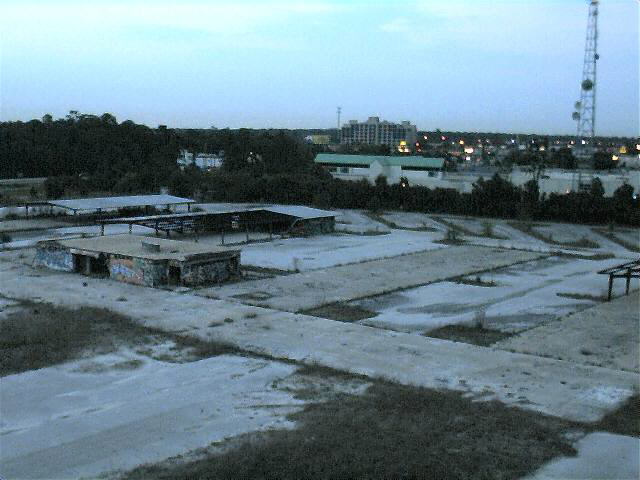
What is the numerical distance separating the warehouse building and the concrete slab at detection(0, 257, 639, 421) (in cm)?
125

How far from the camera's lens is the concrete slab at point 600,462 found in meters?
9.20

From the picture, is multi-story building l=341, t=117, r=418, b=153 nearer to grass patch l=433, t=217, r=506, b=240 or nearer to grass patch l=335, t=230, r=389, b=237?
grass patch l=433, t=217, r=506, b=240

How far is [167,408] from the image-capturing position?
1140cm

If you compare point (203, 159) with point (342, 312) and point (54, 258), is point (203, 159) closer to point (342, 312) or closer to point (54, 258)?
point (54, 258)

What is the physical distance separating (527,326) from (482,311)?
114 centimetres

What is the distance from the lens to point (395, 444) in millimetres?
9742

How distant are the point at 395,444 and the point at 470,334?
7096 mm

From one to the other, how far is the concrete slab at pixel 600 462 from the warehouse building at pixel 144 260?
533 inches

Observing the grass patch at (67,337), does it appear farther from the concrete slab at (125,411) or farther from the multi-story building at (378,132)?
the multi-story building at (378,132)

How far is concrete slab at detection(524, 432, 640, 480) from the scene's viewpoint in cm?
920

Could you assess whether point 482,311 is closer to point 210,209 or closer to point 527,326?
point 527,326

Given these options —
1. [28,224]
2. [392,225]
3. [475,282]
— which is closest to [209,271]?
[475,282]

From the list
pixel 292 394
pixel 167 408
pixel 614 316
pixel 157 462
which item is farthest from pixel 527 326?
pixel 157 462

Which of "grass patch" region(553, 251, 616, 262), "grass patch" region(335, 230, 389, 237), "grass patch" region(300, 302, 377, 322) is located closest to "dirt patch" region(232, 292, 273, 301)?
"grass patch" region(300, 302, 377, 322)
